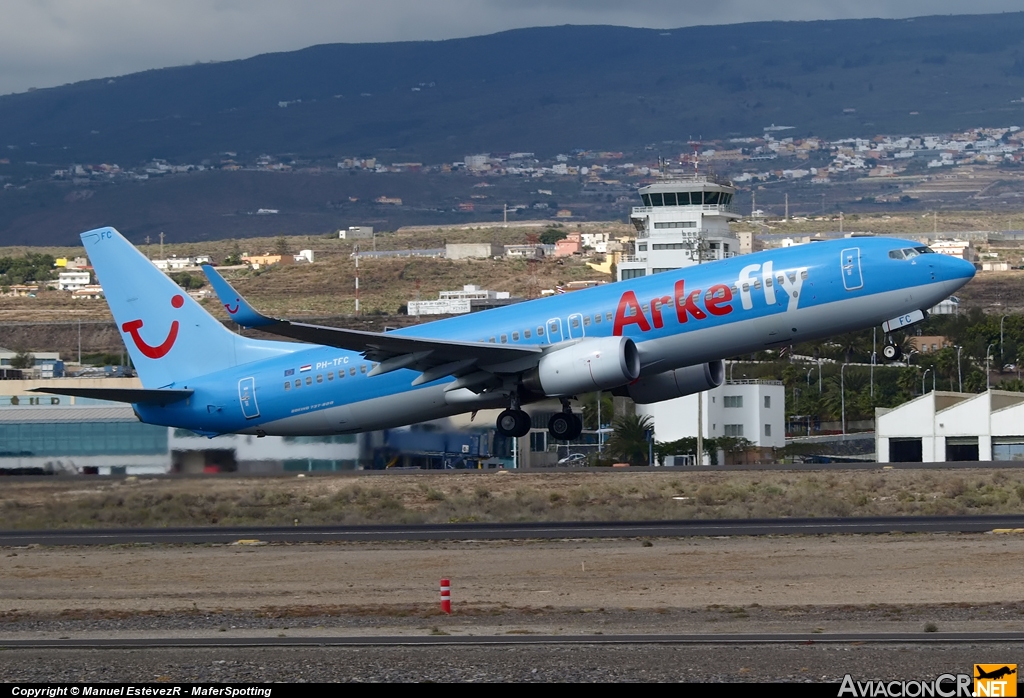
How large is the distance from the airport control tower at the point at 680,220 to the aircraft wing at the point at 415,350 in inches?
3184

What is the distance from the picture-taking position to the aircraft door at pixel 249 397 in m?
40.7

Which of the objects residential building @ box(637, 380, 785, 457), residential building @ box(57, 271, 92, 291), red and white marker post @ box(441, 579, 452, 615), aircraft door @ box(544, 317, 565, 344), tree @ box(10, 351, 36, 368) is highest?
residential building @ box(57, 271, 92, 291)

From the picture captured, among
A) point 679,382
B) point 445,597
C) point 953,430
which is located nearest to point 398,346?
point 679,382

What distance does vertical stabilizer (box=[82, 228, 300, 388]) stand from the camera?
4225 cm

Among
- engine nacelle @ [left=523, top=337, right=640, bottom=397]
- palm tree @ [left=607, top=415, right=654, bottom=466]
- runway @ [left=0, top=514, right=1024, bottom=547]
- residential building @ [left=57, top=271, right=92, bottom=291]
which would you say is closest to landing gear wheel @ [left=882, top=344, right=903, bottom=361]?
runway @ [left=0, top=514, right=1024, bottom=547]

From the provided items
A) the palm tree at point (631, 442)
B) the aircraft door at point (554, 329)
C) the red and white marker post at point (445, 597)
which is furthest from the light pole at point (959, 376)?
the red and white marker post at point (445, 597)

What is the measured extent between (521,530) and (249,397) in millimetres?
8529

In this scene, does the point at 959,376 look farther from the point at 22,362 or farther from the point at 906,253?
the point at 906,253

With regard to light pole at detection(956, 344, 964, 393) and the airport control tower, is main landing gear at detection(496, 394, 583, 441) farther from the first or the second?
the airport control tower

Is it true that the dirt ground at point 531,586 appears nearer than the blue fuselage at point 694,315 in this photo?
Yes

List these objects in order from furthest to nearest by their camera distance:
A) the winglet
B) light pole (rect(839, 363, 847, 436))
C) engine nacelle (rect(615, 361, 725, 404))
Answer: light pole (rect(839, 363, 847, 436))
engine nacelle (rect(615, 361, 725, 404))
the winglet

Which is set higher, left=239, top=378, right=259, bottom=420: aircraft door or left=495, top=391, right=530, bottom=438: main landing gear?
left=239, top=378, right=259, bottom=420: aircraft door

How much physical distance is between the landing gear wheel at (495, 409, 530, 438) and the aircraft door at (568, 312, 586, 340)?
280 centimetres

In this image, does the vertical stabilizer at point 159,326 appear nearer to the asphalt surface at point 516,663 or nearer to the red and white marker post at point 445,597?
the red and white marker post at point 445,597
